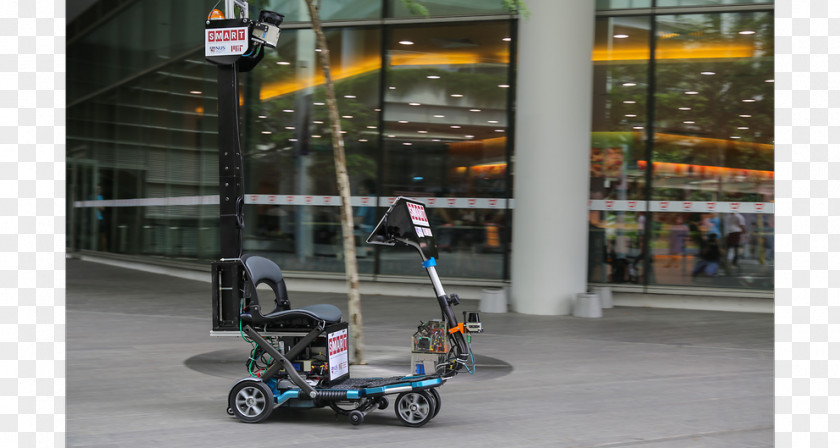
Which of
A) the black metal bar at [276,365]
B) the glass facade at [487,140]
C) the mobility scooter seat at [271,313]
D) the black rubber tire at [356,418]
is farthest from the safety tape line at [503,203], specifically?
the black rubber tire at [356,418]

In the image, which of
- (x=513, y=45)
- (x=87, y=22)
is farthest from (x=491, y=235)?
(x=87, y=22)

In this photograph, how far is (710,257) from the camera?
1592 centimetres

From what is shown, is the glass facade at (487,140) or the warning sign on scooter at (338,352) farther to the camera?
the glass facade at (487,140)

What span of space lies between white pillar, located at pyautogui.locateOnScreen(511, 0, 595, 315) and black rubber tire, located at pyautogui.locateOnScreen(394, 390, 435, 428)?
306 inches

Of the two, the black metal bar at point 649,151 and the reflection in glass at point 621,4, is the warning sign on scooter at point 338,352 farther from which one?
the reflection in glass at point 621,4

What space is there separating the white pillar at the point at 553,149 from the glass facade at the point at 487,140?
234 centimetres

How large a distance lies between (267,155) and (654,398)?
39.7ft

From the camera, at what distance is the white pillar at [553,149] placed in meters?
13.9

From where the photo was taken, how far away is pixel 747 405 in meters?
7.67

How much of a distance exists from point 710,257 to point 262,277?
37.4ft

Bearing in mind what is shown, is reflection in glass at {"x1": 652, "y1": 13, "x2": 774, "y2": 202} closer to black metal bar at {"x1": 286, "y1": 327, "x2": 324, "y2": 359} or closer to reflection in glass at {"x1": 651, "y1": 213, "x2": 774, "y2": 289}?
reflection in glass at {"x1": 651, "y1": 213, "x2": 774, "y2": 289}

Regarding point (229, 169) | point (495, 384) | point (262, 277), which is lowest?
point (495, 384)

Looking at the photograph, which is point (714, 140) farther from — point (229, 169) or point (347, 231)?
point (229, 169)

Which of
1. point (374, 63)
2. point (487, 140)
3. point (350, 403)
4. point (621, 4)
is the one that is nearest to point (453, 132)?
point (487, 140)
